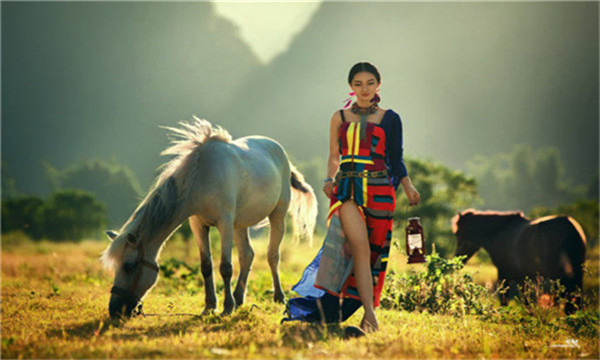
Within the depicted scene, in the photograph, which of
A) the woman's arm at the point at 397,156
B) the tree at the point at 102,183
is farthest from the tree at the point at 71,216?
the woman's arm at the point at 397,156

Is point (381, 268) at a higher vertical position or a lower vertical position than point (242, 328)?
higher

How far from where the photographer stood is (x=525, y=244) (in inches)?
344

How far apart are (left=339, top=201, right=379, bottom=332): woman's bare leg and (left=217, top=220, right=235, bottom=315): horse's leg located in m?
1.73

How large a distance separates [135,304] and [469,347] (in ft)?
11.1

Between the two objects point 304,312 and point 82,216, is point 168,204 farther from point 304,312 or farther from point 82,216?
point 82,216

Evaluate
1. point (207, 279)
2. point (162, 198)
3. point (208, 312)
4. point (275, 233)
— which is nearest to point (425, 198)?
point (275, 233)

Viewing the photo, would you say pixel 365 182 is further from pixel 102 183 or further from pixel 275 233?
pixel 102 183

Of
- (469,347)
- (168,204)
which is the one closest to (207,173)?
(168,204)

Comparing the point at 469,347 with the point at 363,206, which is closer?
the point at 469,347

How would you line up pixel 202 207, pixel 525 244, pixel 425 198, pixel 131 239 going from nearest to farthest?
pixel 131 239, pixel 202 207, pixel 525 244, pixel 425 198

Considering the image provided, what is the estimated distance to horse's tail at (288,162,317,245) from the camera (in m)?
7.57

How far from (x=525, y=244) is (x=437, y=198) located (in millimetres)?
22012

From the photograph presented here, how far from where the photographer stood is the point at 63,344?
3557mm

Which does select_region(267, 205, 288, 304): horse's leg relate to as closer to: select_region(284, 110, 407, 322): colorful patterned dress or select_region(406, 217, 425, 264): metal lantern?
select_region(284, 110, 407, 322): colorful patterned dress
